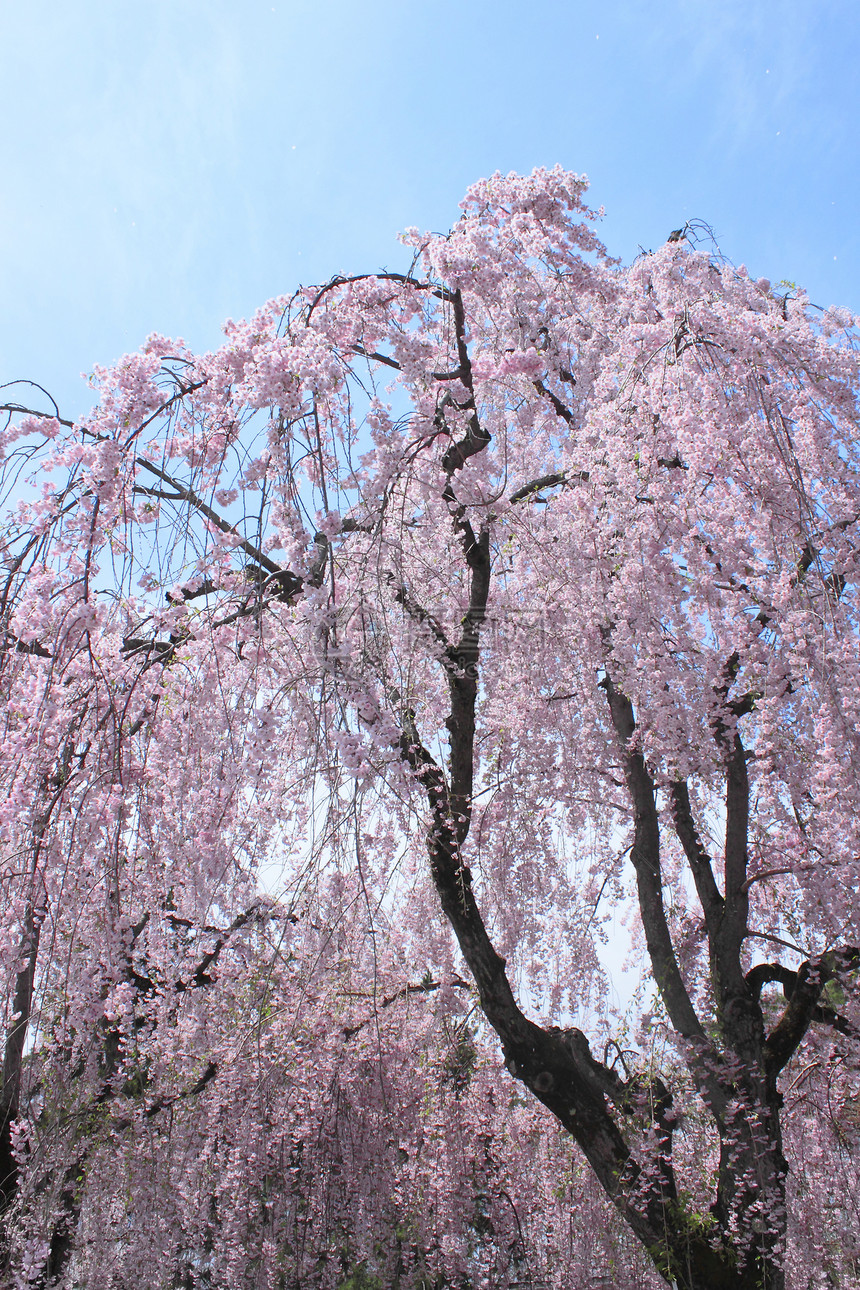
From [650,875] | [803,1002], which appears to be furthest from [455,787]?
[803,1002]

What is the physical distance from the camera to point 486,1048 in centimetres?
715

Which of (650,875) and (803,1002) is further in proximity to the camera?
(650,875)

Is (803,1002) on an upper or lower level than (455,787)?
lower

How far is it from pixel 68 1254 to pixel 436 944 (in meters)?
3.43

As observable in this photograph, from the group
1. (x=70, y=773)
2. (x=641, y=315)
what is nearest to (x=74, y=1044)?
(x=70, y=773)

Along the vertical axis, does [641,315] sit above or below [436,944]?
above

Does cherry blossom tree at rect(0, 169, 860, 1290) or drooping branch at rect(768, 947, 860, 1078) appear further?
drooping branch at rect(768, 947, 860, 1078)

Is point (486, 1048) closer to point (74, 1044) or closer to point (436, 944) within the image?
point (436, 944)

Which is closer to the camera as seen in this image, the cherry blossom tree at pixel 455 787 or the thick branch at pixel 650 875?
the cherry blossom tree at pixel 455 787

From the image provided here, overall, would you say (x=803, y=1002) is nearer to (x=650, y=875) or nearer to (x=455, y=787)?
(x=650, y=875)

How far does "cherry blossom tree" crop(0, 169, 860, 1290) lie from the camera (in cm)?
322

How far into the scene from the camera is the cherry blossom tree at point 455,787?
10.6 feet

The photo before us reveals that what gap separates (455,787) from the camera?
5254mm

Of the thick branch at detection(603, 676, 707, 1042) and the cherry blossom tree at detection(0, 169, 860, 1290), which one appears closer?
the cherry blossom tree at detection(0, 169, 860, 1290)
